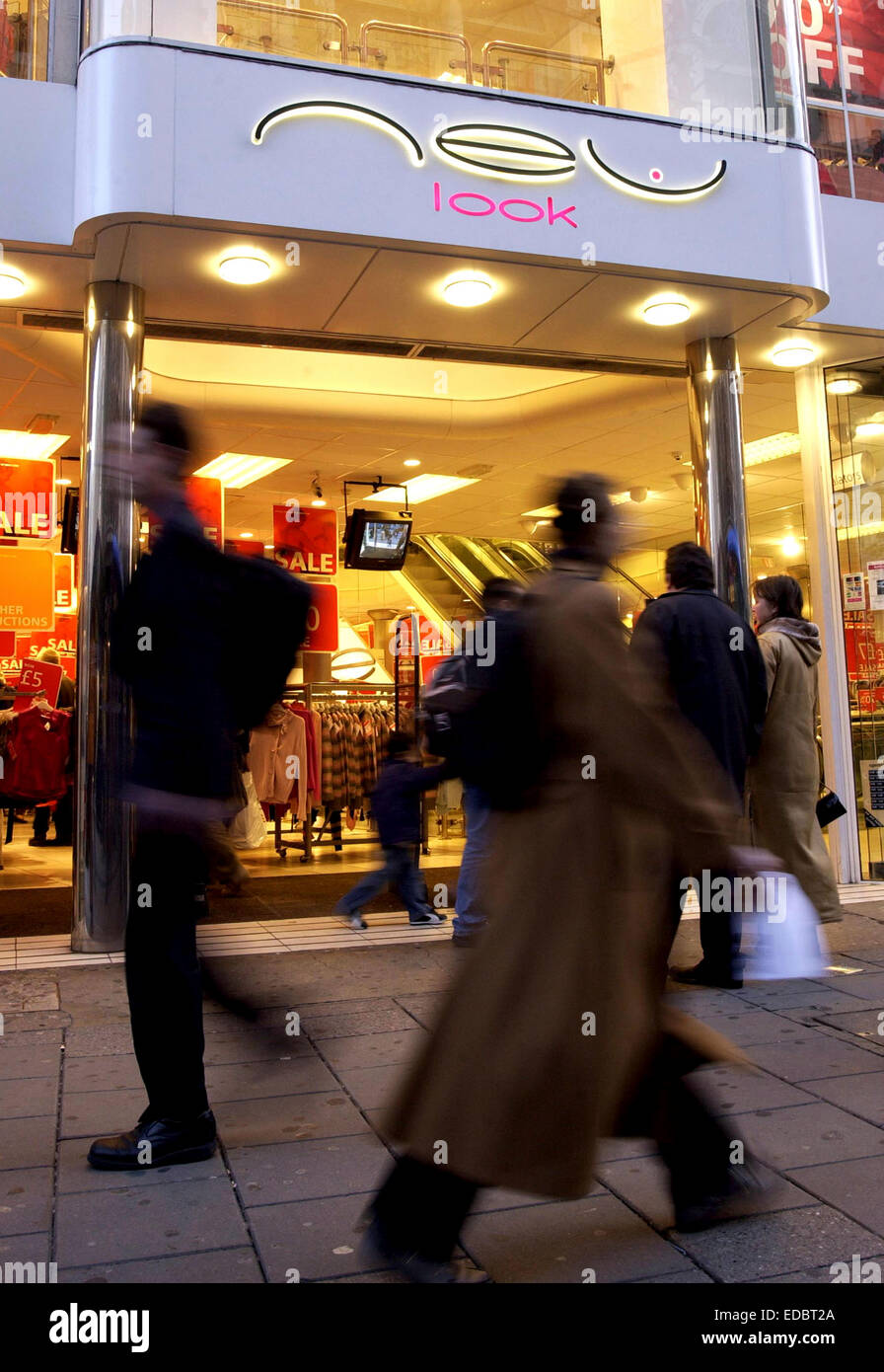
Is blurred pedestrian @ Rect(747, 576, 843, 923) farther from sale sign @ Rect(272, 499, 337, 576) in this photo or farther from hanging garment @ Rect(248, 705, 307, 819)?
sale sign @ Rect(272, 499, 337, 576)

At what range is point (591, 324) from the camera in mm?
7207

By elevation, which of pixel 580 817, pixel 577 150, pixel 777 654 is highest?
Answer: pixel 577 150

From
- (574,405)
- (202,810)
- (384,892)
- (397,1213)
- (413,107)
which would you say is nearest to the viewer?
(397,1213)

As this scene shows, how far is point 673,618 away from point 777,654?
34.8 inches

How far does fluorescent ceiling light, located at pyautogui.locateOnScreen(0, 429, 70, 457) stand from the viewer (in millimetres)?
9766

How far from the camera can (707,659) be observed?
15.2ft

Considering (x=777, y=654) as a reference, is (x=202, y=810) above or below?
below

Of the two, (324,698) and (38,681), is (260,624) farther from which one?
(38,681)

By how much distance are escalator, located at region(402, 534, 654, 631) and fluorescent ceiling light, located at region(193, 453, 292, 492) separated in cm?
531

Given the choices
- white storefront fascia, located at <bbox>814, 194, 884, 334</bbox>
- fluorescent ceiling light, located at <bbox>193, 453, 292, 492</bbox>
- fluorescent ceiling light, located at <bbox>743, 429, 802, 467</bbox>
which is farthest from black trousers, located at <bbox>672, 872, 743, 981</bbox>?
fluorescent ceiling light, located at <bbox>193, 453, 292, 492</bbox>

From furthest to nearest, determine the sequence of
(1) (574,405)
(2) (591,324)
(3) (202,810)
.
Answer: (1) (574,405), (2) (591,324), (3) (202,810)
